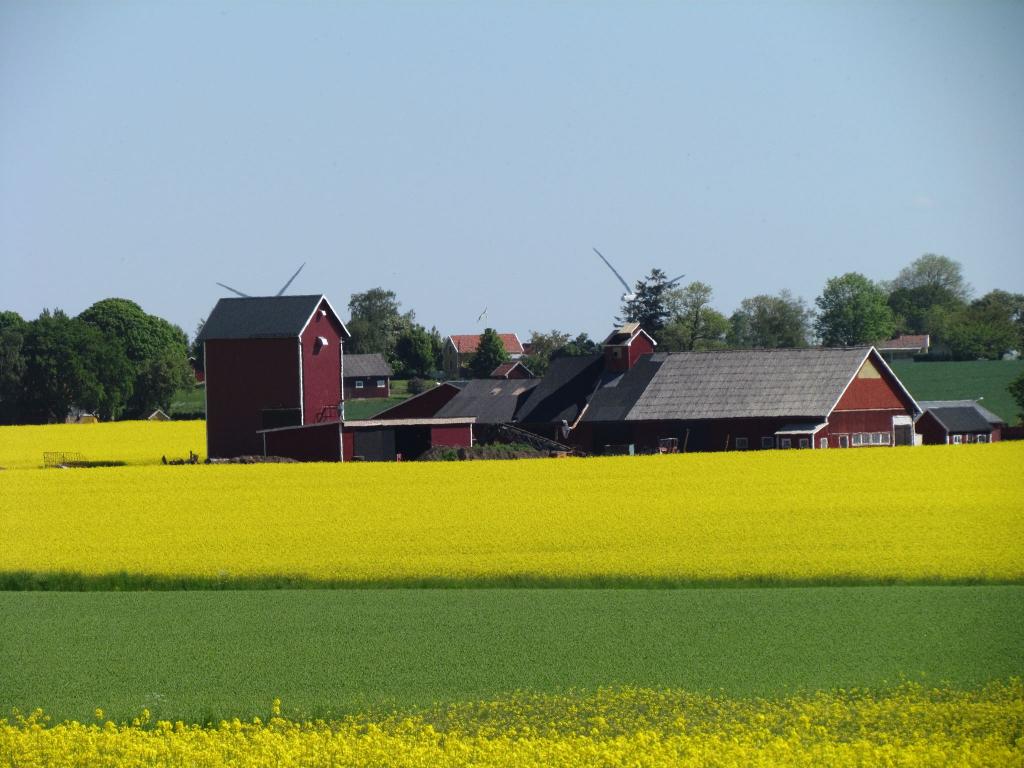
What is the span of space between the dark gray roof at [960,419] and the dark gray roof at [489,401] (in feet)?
69.2

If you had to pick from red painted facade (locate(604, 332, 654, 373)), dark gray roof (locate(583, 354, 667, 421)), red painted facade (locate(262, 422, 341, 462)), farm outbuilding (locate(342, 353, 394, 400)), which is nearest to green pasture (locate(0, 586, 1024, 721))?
red painted facade (locate(262, 422, 341, 462))

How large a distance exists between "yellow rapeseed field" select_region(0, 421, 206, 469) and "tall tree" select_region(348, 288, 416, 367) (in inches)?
1555

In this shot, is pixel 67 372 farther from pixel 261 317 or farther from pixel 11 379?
pixel 261 317

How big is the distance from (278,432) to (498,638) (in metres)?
41.9

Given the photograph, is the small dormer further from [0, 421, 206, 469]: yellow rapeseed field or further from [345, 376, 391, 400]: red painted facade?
[345, 376, 391, 400]: red painted facade

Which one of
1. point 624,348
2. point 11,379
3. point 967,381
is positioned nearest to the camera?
point 624,348

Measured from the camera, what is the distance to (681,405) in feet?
213

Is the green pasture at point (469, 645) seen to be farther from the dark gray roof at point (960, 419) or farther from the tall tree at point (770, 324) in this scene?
the tall tree at point (770, 324)

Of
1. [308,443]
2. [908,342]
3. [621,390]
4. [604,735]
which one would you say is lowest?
[604,735]

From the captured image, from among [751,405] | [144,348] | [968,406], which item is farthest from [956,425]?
[144,348]

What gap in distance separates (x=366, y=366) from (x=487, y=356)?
17.3m

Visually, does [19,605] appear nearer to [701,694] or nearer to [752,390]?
[701,694]

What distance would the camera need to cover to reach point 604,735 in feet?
48.7

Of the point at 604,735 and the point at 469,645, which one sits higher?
the point at 469,645
